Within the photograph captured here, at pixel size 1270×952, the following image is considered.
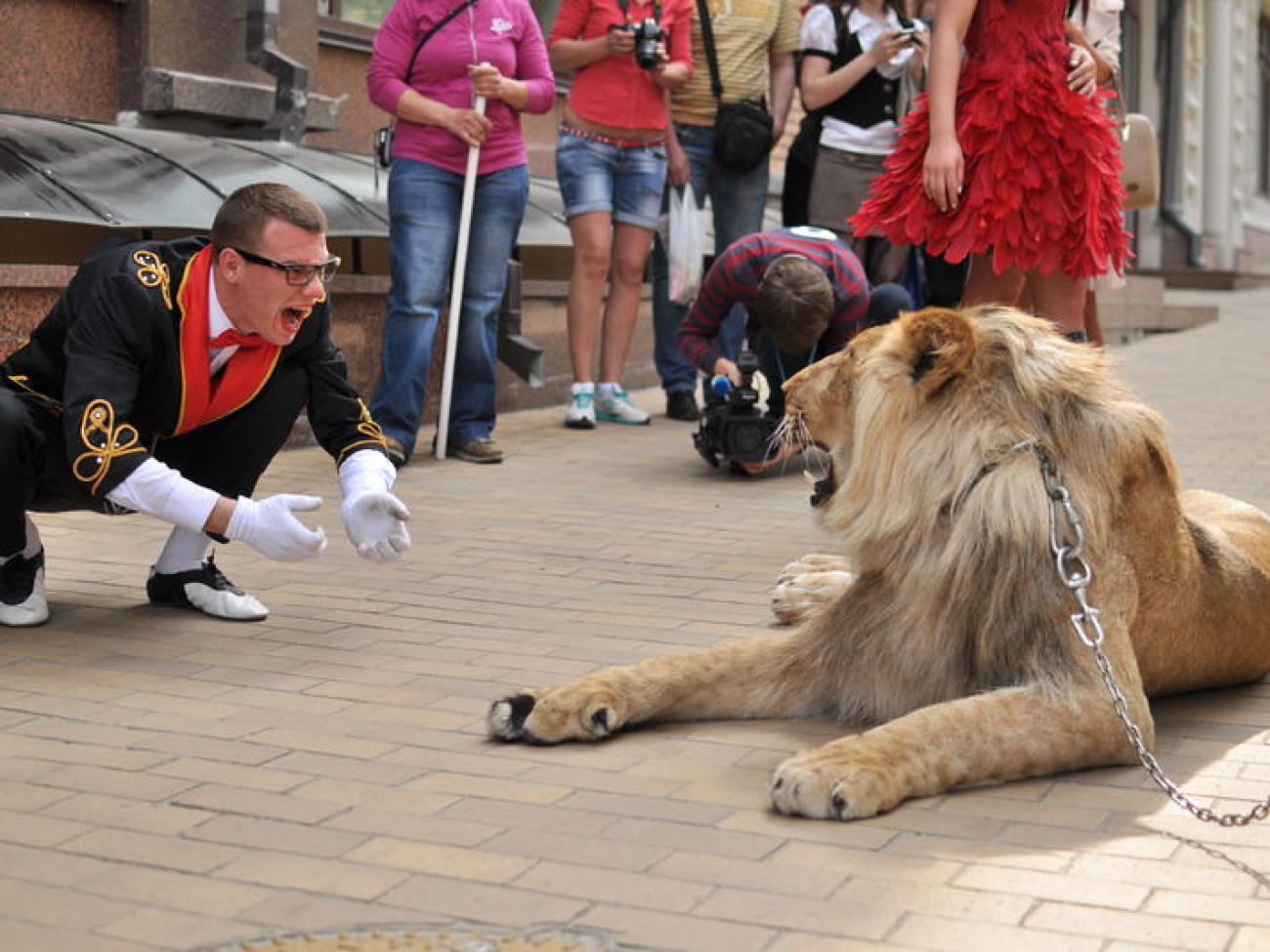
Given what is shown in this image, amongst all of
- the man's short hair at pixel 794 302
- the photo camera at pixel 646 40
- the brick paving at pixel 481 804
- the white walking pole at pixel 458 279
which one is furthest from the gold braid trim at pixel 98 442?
the photo camera at pixel 646 40

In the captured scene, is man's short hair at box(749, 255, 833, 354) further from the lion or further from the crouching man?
the lion

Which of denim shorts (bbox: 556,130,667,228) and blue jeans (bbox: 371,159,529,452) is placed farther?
denim shorts (bbox: 556,130,667,228)

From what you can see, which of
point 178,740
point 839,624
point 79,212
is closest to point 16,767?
point 178,740

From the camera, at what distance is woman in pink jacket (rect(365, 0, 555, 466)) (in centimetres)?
832

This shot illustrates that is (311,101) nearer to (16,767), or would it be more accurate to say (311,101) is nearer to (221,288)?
(221,288)

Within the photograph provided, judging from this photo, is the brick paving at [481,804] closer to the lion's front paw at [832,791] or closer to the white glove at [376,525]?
the lion's front paw at [832,791]

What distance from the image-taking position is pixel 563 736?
414 cm

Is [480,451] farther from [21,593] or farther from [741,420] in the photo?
[21,593]

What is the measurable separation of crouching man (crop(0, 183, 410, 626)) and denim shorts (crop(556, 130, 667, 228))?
3894 mm

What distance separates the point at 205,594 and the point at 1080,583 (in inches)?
110

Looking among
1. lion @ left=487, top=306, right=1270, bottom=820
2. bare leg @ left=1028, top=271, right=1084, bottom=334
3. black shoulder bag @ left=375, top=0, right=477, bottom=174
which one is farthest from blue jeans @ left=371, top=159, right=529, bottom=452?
lion @ left=487, top=306, right=1270, bottom=820

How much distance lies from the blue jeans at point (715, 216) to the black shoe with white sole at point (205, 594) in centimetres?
439

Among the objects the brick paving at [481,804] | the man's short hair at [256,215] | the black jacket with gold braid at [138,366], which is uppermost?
the man's short hair at [256,215]

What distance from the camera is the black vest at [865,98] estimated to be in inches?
353
